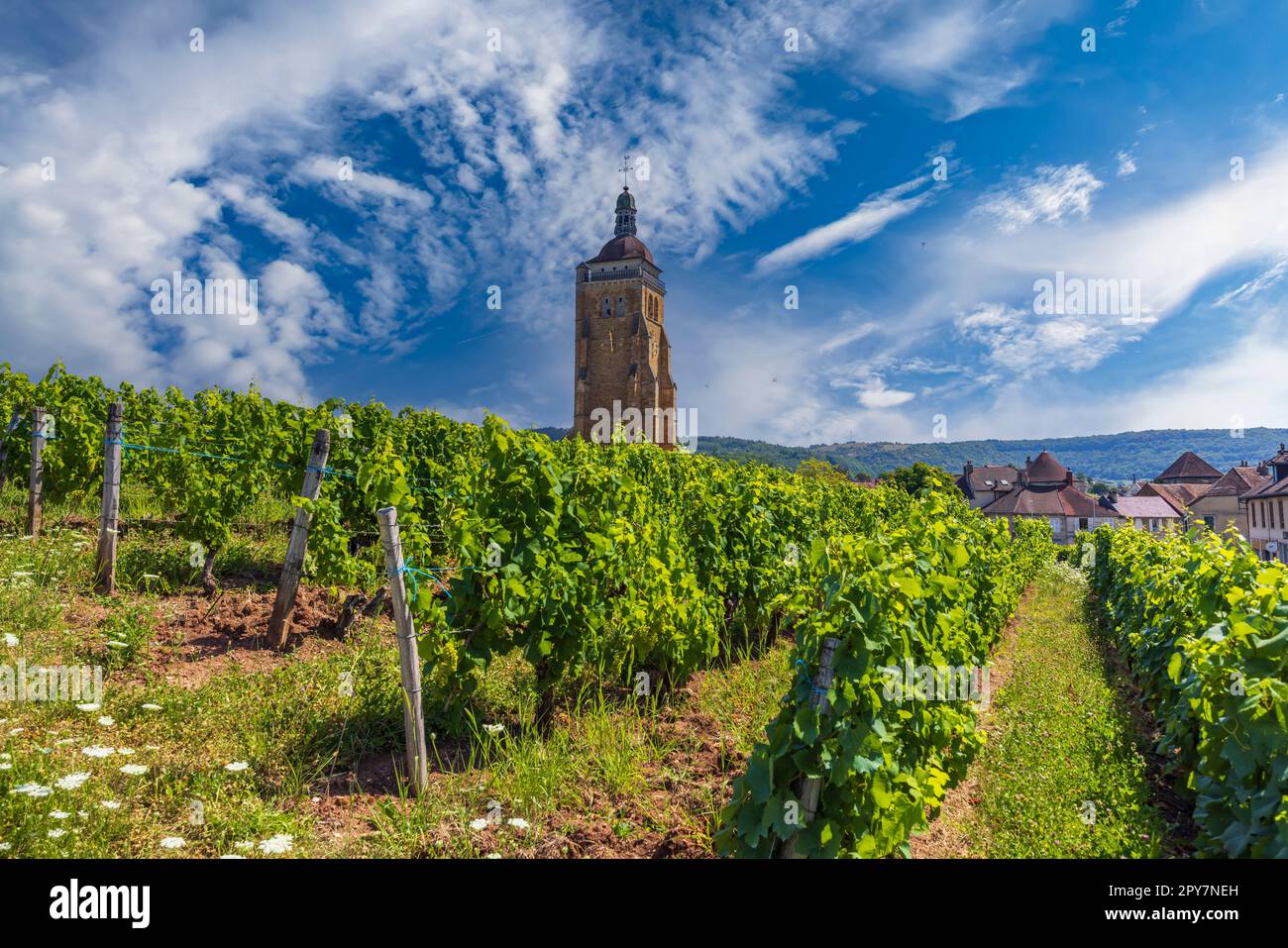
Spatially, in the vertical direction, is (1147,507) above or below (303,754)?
above

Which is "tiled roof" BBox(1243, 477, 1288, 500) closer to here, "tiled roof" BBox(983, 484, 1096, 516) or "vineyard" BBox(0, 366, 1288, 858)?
"tiled roof" BBox(983, 484, 1096, 516)

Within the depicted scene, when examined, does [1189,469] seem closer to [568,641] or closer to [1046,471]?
[1046,471]

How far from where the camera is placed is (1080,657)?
41.2ft

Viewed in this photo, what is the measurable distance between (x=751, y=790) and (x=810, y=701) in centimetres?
52

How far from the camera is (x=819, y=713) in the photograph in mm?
3555

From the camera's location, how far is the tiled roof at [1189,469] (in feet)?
273

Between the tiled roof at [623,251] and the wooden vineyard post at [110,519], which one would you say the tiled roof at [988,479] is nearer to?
the tiled roof at [623,251]

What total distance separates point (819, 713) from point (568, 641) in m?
2.58

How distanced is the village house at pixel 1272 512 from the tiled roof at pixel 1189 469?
43.4m

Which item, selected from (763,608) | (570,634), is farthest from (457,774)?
(763,608)

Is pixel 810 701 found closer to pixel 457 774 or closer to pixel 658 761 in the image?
pixel 658 761

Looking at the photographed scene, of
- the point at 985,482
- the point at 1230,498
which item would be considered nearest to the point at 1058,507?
the point at 1230,498

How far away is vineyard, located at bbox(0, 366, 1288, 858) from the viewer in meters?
3.75

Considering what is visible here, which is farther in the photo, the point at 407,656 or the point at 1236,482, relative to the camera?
the point at 1236,482
